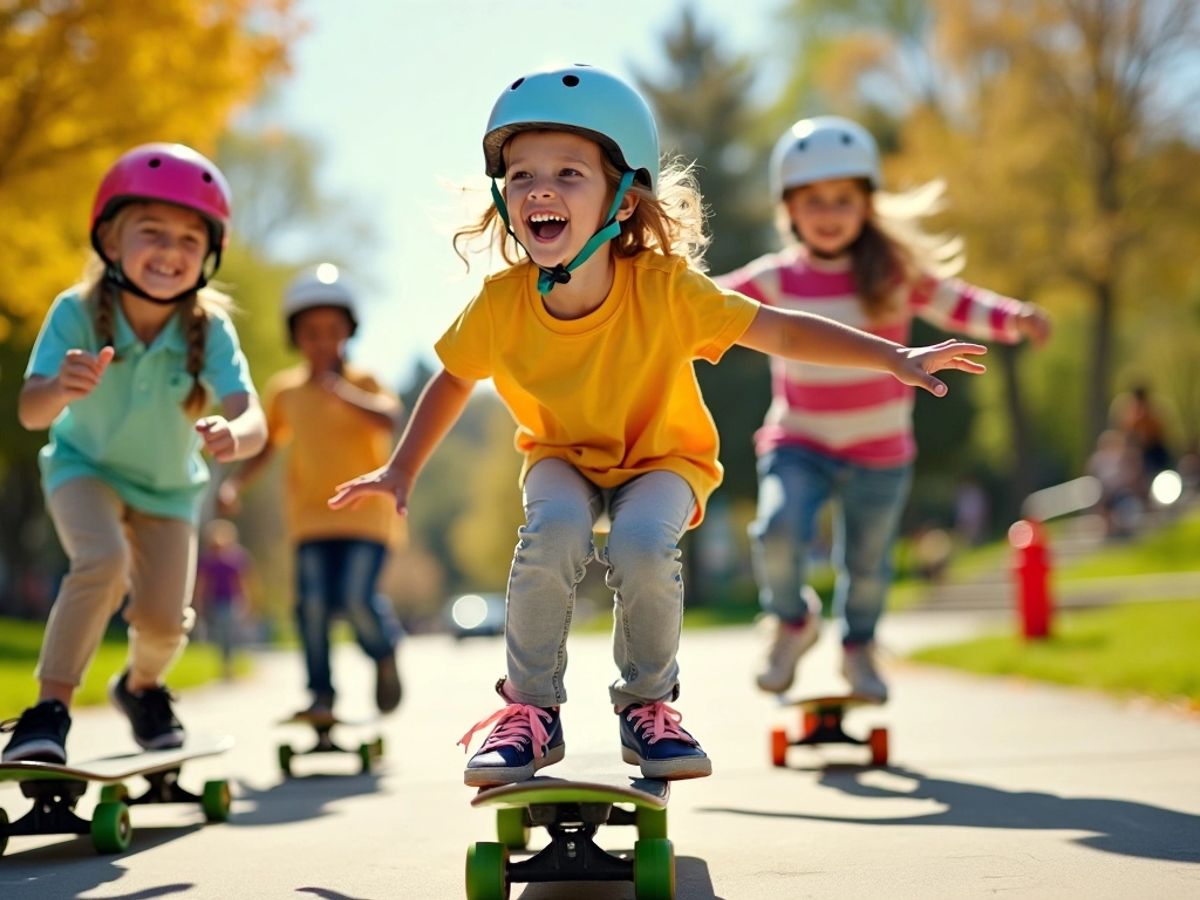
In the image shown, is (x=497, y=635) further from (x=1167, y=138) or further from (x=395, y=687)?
(x=395, y=687)

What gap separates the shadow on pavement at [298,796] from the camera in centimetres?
535

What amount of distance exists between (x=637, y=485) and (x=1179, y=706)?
488 centimetres

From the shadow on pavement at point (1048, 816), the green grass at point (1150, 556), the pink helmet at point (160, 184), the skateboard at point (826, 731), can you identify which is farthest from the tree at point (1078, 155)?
the pink helmet at point (160, 184)

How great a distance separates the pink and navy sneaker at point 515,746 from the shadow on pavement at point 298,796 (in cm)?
167

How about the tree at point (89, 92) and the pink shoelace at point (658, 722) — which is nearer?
the pink shoelace at point (658, 722)

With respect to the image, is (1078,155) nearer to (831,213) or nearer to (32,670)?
(32,670)

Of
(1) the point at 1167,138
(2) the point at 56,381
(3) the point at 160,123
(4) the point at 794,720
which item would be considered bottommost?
(4) the point at 794,720

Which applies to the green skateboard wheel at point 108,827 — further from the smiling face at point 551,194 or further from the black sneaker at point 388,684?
the black sneaker at point 388,684

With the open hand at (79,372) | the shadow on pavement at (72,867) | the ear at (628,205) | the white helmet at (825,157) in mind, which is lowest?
the shadow on pavement at (72,867)

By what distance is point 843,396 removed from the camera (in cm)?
673

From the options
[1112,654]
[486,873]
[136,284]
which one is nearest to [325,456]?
[136,284]

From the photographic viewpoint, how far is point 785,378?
6.87m

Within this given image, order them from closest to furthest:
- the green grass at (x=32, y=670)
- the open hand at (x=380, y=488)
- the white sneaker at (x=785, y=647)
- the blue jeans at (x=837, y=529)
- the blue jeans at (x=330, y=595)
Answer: the open hand at (x=380, y=488), the white sneaker at (x=785, y=647), the blue jeans at (x=837, y=529), the blue jeans at (x=330, y=595), the green grass at (x=32, y=670)

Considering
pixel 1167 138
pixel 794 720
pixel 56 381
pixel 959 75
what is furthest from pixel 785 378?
pixel 959 75
